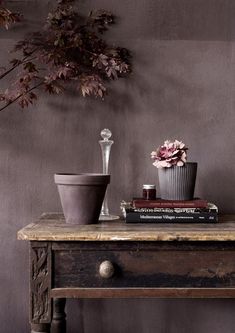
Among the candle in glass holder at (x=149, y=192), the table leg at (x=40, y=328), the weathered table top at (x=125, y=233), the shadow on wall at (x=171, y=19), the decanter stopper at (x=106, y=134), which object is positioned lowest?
the table leg at (x=40, y=328)

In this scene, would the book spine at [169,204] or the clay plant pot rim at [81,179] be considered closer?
the clay plant pot rim at [81,179]

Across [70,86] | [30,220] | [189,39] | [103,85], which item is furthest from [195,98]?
[30,220]

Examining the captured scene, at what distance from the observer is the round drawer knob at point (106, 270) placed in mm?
1454

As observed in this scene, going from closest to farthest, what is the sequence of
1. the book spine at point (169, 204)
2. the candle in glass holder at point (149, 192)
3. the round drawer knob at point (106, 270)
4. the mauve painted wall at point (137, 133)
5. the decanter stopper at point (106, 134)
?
the round drawer knob at point (106, 270) → the book spine at point (169, 204) → the candle in glass holder at point (149, 192) → the decanter stopper at point (106, 134) → the mauve painted wall at point (137, 133)

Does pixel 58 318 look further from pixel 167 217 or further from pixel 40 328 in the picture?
pixel 167 217

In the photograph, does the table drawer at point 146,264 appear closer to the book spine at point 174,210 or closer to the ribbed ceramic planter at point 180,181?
Result: the book spine at point 174,210

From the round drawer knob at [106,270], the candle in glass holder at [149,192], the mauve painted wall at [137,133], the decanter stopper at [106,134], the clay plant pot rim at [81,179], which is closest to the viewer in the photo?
the round drawer knob at [106,270]

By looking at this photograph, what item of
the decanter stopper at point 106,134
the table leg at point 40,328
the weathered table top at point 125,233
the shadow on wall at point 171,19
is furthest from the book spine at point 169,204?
the shadow on wall at point 171,19

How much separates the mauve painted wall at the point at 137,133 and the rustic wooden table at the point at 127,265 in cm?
58

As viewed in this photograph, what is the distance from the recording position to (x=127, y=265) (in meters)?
1.49

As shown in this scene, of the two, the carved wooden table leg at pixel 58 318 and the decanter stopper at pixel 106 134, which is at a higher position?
the decanter stopper at pixel 106 134

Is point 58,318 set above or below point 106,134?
below

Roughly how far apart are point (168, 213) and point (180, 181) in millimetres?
146

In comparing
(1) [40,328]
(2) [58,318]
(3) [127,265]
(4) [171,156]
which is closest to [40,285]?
(1) [40,328]
